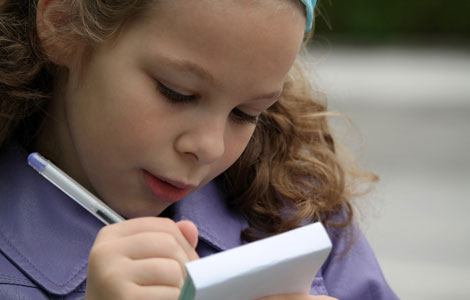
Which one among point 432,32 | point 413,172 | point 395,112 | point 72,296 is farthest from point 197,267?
point 432,32

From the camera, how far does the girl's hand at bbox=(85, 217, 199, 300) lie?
0.95 m

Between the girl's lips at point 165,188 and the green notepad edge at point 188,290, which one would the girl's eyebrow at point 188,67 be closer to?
the girl's lips at point 165,188

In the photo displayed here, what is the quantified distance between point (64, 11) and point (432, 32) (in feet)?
17.5

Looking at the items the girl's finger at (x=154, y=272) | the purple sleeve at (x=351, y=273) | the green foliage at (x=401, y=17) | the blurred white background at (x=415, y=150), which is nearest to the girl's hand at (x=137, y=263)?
the girl's finger at (x=154, y=272)

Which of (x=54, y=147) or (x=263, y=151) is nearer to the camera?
(x=54, y=147)

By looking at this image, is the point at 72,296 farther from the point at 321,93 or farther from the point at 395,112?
the point at 395,112

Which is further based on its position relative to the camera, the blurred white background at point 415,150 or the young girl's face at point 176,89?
the blurred white background at point 415,150

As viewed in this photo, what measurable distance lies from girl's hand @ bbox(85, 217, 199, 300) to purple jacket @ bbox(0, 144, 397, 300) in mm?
236

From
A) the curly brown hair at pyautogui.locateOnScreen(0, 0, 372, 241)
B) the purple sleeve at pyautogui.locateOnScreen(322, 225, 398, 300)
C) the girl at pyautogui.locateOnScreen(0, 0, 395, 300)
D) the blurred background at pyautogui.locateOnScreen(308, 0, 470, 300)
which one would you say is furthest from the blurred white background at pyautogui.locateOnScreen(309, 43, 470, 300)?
the girl at pyautogui.locateOnScreen(0, 0, 395, 300)

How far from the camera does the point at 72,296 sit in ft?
4.02

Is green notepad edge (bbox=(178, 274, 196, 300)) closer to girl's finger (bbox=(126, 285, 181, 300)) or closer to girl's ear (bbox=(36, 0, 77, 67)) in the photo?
girl's finger (bbox=(126, 285, 181, 300))

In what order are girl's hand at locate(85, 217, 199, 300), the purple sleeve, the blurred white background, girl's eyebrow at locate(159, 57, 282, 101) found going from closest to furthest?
girl's hand at locate(85, 217, 199, 300), girl's eyebrow at locate(159, 57, 282, 101), the purple sleeve, the blurred white background

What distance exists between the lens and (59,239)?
4.16 ft

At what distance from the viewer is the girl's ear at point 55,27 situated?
1.25 meters
